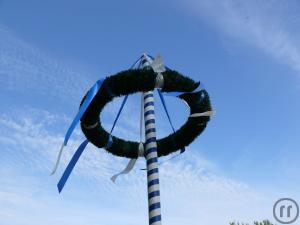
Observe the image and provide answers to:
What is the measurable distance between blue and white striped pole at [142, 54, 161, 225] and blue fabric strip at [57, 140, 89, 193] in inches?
132

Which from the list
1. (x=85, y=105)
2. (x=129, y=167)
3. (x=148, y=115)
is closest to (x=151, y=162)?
(x=148, y=115)

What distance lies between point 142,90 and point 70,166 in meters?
4.77

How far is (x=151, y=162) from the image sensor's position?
15258mm

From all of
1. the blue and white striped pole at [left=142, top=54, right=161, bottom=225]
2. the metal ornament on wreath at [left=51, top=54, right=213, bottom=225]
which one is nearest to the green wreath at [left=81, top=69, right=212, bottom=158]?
the metal ornament on wreath at [left=51, top=54, right=213, bottom=225]

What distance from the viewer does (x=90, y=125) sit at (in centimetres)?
1692

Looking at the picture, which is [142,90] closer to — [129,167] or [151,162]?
[151,162]

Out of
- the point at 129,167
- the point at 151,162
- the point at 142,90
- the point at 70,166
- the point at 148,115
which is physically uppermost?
the point at 142,90

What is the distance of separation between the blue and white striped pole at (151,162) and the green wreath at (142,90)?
1.04 meters

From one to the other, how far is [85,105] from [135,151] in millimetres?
3500

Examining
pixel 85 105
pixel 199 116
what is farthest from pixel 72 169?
pixel 199 116

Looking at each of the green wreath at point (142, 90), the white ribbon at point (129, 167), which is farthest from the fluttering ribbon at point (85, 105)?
the white ribbon at point (129, 167)

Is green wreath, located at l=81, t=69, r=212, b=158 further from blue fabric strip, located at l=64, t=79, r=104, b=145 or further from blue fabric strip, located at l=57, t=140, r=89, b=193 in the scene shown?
blue fabric strip, located at l=57, t=140, r=89, b=193

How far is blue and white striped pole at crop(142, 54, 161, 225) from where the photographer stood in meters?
14.4

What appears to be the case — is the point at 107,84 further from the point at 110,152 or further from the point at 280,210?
the point at 280,210
